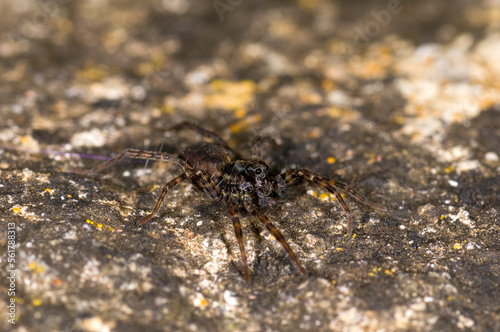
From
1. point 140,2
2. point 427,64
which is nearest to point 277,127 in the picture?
point 427,64

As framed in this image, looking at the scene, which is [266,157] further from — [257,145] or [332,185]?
[332,185]

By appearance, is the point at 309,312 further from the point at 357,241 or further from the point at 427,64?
the point at 427,64

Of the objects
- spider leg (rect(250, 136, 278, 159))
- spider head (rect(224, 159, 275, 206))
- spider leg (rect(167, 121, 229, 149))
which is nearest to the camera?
spider head (rect(224, 159, 275, 206))

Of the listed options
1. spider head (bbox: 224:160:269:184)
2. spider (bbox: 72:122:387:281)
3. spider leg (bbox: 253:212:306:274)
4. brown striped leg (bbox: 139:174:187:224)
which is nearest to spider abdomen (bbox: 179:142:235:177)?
spider (bbox: 72:122:387:281)

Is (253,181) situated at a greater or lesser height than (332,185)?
greater

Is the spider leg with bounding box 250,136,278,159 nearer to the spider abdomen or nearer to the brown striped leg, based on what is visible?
the spider abdomen

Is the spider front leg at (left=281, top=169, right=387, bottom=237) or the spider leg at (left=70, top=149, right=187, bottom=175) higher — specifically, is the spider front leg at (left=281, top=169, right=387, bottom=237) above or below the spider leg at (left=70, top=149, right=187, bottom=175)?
below

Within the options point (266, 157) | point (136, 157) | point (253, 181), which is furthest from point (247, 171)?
point (136, 157)
